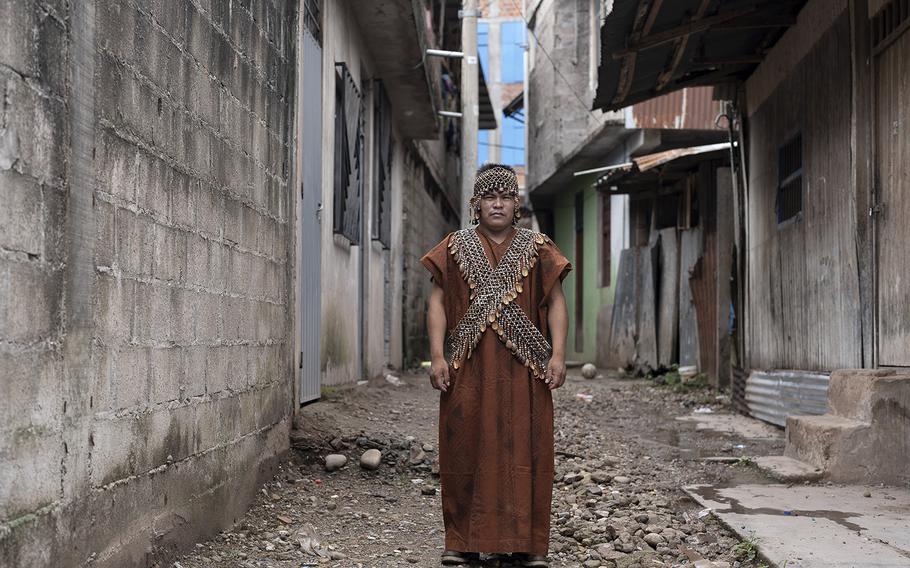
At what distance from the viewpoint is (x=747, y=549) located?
159 inches

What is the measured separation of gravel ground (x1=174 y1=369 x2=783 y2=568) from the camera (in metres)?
4.39

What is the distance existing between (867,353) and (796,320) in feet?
5.59

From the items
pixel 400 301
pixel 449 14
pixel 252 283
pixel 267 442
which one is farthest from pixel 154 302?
pixel 449 14

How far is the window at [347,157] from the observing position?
838cm

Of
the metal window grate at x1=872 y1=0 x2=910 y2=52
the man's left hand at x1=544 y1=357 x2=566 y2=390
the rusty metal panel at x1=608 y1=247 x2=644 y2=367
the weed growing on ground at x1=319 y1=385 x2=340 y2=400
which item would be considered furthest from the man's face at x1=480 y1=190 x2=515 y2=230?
the rusty metal panel at x1=608 y1=247 x2=644 y2=367

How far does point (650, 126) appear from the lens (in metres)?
15.0

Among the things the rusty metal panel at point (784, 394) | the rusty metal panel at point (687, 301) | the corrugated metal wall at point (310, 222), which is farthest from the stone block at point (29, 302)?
the rusty metal panel at point (687, 301)

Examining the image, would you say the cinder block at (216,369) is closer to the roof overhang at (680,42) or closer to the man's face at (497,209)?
the man's face at (497,209)

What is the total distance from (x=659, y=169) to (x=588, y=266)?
8.06 metres

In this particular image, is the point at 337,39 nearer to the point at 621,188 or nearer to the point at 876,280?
the point at 876,280

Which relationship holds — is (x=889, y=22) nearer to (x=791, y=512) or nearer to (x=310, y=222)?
(x=791, y=512)

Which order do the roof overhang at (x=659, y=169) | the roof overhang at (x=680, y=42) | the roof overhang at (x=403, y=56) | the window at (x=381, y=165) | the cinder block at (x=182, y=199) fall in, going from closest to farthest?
1. the cinder block at (x=182, y=199)
2. the roof overhang at (x=680, y=42)
3. the roof overhang at (x=403, y=56)
4. the window at (x=381, y=165)
5. the roof overhang at (x=659, y=169)

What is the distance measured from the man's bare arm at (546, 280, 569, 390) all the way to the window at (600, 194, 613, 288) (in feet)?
49.3

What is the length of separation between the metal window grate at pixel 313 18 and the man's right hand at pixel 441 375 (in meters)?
3.55
